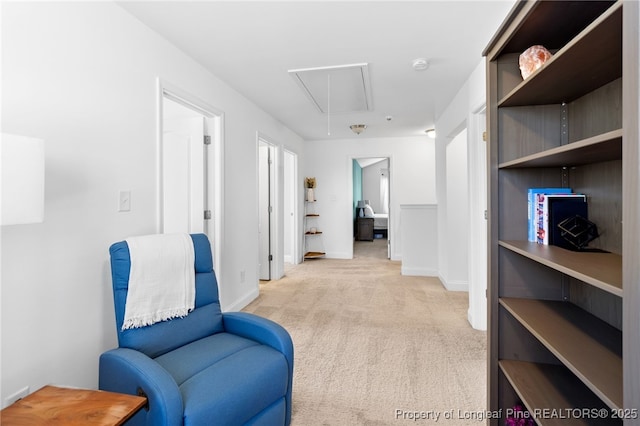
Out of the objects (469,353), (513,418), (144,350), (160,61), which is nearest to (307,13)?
(160,61)

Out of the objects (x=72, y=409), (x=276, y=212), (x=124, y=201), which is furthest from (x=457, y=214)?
(x=72, y=409)

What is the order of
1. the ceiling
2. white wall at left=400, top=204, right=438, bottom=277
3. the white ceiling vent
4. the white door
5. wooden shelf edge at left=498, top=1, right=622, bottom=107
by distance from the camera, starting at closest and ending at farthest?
1. wooden shelf edge at left=498, top=1, right=622, bottom=107
2. the ceiling
3. the white ceiling vent
4. the white door
5. white wall at left=400, top=204, right=438, bottom=277

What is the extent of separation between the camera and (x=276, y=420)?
1527mm

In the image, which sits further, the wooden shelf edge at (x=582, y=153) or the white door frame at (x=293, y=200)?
the white door frame at (x=293, y=200)

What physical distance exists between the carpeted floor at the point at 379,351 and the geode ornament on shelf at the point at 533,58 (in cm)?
177

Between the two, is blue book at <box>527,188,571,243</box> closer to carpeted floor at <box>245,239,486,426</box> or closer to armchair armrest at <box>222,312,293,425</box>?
carpeted floor at <box>245,239,486,426</box>

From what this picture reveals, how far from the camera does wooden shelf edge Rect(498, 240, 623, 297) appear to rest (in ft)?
2.92

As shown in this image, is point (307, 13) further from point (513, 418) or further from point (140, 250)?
point (513, 418)

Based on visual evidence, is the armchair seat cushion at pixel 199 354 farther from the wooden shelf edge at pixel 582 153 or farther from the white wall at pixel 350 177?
the white wall at pixel 350 177

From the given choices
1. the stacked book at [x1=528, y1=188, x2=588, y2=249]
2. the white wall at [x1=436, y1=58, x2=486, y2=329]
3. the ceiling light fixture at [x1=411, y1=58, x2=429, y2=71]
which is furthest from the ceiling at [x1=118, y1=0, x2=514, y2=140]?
the stacked book at [x1=528, y1=188, x2=588, y2=249]

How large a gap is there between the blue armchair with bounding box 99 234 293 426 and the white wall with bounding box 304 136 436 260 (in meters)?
4.57

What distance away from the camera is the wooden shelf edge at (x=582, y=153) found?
34.3 inches

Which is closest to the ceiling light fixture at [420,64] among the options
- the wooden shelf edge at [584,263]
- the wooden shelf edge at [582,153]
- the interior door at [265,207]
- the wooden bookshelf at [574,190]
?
the wooden bookshelf at [574,190]

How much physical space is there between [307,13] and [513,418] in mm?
2473
